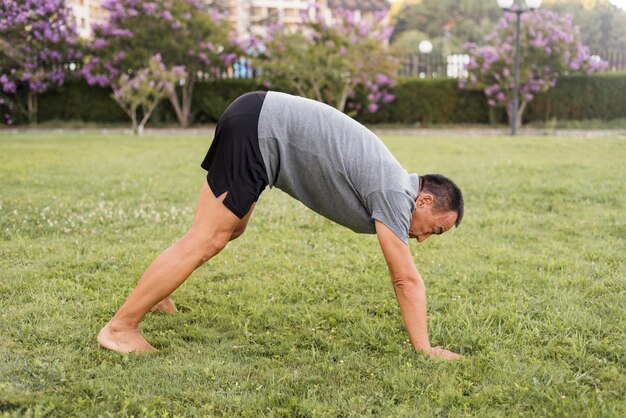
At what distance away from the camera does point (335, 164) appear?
3133mm

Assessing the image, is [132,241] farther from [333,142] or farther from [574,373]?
[574,373]

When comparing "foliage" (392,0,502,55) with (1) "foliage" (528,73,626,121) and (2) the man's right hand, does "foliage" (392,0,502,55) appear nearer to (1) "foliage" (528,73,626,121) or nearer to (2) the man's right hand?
(1) "foliage" (528,73,626,121)

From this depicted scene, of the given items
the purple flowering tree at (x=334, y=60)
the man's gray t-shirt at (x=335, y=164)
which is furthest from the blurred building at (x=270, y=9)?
the man's gray t-shirt at (x=335, y=164)

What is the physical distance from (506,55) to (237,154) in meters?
18.2

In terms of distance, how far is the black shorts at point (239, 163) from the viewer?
314 cm

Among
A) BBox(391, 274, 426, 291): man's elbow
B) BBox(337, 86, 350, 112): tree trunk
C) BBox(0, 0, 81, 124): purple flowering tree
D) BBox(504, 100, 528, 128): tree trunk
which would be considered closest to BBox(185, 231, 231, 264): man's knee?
BBox(391, 274, 426, 291): man's elbow

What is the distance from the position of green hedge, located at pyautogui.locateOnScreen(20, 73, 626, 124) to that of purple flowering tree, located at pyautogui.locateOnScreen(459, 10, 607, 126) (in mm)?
629

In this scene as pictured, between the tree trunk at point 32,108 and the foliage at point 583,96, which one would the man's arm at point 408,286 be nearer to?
the foliage at point 583,96

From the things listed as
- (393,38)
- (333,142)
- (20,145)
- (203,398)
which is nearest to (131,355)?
(203,398)

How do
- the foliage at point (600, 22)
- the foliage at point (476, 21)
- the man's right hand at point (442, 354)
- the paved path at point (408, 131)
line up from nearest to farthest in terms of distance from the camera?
the man's right hand at point (442, 354) → the paved path at point (408, 131) → the foliage at point (600, 22) → the foliage at point (476, 21)

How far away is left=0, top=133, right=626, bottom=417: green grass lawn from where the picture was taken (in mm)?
2920

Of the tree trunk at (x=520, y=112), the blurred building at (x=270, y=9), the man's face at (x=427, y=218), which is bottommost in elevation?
the man's face at (x=427, y=218)

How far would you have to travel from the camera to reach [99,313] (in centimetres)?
390

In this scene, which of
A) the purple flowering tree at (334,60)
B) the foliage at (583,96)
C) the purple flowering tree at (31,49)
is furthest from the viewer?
the foliage at (583,96)
